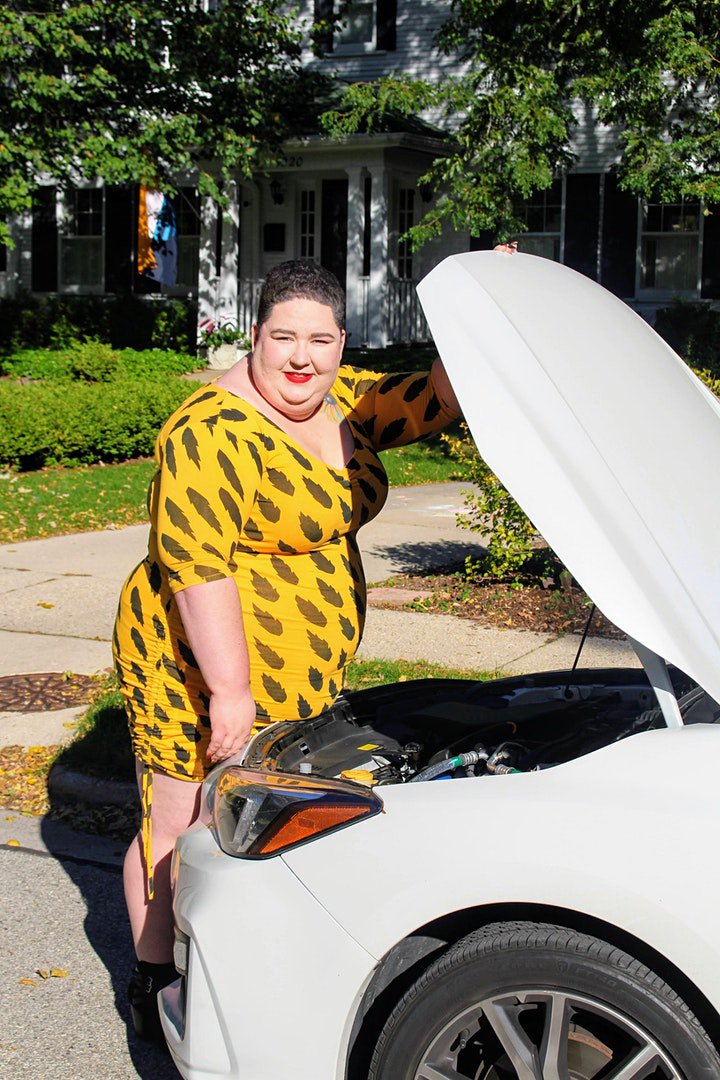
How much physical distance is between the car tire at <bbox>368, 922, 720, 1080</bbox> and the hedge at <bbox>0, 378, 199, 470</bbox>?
10665 millimetres

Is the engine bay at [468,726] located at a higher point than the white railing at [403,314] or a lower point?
lower

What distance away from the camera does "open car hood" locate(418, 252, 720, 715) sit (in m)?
2.35

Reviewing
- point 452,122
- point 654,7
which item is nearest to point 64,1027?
point 654,7

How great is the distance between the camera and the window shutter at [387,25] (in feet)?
71.1

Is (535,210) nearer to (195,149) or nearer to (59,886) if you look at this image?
(195,149)

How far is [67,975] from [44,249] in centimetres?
2244

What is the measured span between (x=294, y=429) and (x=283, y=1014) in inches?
53.9

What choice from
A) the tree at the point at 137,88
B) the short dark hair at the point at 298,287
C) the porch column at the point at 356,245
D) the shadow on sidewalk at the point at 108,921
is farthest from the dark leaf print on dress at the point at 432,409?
the porch column at the point at 356,245

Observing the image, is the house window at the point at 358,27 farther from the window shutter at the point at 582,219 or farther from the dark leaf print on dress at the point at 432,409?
the dark leaf print on dress at the point at 432,409

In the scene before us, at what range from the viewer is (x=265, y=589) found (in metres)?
3.06

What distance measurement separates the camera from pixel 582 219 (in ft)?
67.1

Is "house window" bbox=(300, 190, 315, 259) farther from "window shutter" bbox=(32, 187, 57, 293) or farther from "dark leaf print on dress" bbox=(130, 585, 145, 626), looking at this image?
"dark leaf print on dress" bbox=(130, 585, 145, 626)

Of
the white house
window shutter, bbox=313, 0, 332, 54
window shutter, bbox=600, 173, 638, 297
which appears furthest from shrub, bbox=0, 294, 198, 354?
window shutter, bbox=600, 173, 638, 297

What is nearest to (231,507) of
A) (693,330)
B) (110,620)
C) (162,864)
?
(162,864)
